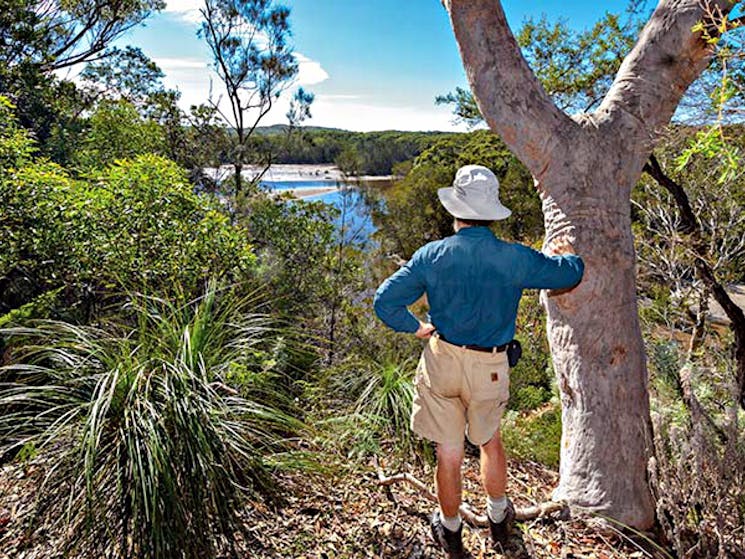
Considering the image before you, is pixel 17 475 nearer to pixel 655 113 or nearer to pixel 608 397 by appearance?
pixel 608 397

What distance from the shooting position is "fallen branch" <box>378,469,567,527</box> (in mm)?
2277

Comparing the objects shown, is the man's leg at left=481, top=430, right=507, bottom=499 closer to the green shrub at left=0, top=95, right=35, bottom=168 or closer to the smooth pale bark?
the smooth pale bark

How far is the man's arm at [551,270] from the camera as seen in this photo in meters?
1.91

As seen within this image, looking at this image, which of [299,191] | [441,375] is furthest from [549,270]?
[299,191]

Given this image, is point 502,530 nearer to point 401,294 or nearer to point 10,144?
point 401,294

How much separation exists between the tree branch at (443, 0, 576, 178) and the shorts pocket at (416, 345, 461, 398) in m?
1.11

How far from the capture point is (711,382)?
3879 millimetres

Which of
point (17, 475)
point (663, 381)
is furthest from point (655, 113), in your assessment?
point (17, 475)

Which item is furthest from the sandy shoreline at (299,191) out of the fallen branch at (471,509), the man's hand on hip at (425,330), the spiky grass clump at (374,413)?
the man's hand on hip at (425,330)

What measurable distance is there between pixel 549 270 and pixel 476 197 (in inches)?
17.0

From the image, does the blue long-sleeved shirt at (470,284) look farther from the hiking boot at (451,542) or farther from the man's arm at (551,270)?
the hiking boot at (451,542)

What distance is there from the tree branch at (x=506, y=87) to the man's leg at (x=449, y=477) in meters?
1.42

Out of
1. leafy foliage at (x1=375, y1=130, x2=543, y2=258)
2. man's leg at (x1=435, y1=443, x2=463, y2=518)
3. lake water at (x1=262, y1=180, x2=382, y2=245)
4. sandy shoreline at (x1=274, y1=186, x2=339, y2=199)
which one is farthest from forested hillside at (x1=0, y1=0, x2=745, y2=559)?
leafy foliage at (x1=375, y1=130, x2=543, y2=258)

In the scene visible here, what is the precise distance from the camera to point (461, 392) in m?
2.02
